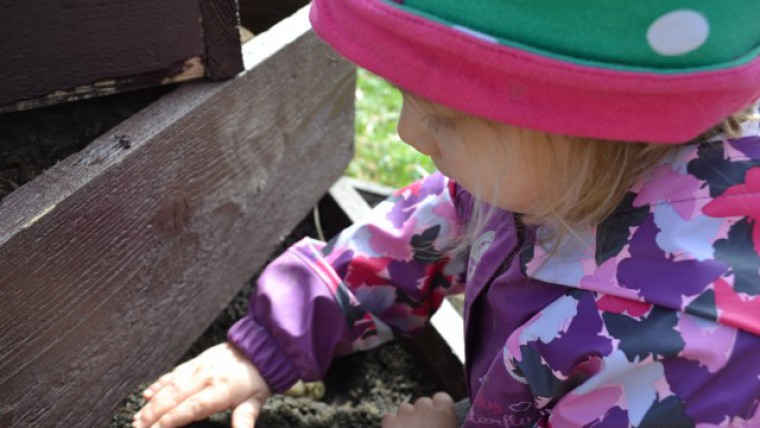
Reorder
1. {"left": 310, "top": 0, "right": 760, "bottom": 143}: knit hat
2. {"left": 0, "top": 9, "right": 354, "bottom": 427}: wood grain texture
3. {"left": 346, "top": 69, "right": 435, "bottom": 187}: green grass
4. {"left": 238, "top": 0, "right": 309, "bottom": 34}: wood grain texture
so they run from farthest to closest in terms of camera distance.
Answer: {"left": 346, "top": 69, "right": 435, "bottom": 187}: green grass
{"left": 238, "top": 0, "right": 309, "bottom": 34}: wood grain texture
{"left": 0, "top": 9, "right": 354, "bottom": 427}: wood grain texture
{"left": 310, "top": 0, "right": 760, "bottom": 143}: knit hat

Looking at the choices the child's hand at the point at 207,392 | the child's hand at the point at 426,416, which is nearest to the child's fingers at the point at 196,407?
the child's hand at the point at 207,392

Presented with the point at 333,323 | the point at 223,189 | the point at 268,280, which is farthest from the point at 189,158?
the point at 333,323

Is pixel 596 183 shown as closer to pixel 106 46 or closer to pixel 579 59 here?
→ pixel 579 59

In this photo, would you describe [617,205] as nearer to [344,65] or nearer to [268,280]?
[268,280]

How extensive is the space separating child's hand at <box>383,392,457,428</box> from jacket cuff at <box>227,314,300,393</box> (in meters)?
0.19

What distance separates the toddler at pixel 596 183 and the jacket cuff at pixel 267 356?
7.6 inches

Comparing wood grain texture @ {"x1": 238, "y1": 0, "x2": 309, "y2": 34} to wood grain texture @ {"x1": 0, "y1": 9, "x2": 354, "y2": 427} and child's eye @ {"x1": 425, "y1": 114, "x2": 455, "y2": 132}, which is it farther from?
child's eye @ {"x1": 425, "y1": 114, "x2": 455, "y2": 132}

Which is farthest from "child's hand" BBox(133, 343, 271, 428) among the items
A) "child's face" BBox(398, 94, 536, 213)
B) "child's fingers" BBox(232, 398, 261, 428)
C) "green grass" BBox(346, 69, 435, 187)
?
"green grass" BBox(346, 69, 435, 187)

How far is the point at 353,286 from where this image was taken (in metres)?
1.38

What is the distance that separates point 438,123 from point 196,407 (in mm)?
655

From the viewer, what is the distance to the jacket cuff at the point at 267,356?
4.33 feet

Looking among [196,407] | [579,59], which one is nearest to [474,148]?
[579,59]

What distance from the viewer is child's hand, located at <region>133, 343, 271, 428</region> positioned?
122 centimetres

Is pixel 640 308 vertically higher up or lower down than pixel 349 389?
higher up
